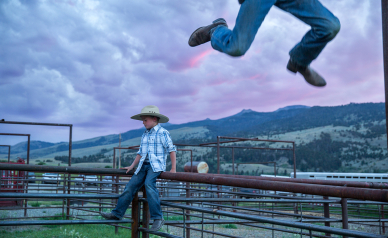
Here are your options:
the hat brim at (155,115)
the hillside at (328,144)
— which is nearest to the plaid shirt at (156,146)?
the hat brim at (155,115)

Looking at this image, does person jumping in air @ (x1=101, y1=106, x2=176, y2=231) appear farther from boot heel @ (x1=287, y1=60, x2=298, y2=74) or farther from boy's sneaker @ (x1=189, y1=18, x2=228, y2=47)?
boot heel @ (x1=287, y1=60, x2=298, y2=74)

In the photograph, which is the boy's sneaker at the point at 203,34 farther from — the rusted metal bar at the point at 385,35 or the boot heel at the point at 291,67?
the rusted metal bar at the point at 385,35

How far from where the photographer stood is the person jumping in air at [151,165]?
8.75 ft

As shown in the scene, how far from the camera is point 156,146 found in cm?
323

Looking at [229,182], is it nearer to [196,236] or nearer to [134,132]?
[196,236]

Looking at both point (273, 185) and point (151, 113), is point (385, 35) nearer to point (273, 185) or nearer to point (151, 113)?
point (273, 185)

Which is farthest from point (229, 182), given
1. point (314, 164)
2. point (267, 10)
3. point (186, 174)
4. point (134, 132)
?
point (134, 132)

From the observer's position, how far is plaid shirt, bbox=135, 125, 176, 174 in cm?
309

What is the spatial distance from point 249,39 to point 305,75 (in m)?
0.42

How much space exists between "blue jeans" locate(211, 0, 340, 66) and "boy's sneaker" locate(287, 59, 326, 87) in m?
0.04

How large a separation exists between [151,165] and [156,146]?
0.99 feet

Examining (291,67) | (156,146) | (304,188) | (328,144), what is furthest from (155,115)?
(328,144)

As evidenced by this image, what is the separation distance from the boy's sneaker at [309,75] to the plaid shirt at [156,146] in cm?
159

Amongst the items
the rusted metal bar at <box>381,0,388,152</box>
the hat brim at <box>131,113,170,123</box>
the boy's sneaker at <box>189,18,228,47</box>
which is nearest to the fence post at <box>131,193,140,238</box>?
the hat brim at <box>131,113,170,123</box>
